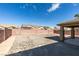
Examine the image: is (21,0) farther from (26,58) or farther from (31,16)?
(31,16)

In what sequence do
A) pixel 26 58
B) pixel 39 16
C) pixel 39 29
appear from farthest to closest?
pixel 39 29 < pixel 39 16 < pixel 26 58

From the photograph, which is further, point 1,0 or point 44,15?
point 44,15

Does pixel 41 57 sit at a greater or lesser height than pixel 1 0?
lesser

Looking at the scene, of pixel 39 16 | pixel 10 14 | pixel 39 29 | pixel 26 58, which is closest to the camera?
pixel 26 58

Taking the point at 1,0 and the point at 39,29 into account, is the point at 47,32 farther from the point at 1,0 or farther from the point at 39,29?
the point at 1,0

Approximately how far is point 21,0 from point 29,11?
1689 centimetres

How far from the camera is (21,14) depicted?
22.6 m

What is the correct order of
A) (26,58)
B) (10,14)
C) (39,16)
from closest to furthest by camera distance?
(26,58) → (10,14) → (39,16)

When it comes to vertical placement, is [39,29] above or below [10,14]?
below

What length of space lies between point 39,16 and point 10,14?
418 centimetres

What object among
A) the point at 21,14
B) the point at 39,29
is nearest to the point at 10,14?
the point at 21,14

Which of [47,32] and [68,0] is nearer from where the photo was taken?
[68,0]

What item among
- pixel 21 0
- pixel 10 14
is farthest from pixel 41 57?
pixel 10 14

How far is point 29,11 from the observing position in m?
24.9
